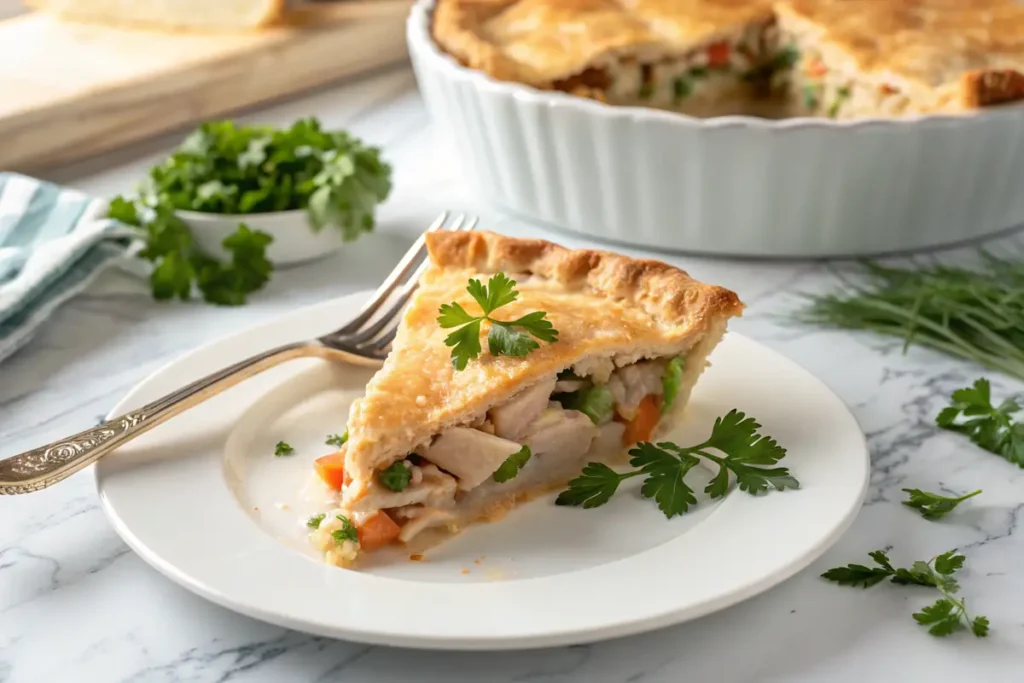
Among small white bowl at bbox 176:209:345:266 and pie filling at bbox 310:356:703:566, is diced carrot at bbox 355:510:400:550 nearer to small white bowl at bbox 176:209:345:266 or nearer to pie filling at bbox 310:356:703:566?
pie filling at bbox 310:356:703:566

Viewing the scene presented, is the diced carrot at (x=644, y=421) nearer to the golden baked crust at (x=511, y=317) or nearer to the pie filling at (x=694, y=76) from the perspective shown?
the golden baked crust at (x=511, y=317)

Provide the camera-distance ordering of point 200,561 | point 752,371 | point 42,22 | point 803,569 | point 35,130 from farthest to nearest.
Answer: point 42,22 → point 35,130 → point 752,371 → point 803,569 → point 200,561

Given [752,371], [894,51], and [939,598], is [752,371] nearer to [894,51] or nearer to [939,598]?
[939,598]

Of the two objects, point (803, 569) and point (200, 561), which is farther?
point (803, 569)

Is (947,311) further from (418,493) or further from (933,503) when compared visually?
(418,493)

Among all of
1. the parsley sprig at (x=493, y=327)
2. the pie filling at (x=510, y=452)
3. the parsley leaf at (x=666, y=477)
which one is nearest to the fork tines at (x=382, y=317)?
the parsley sprig at (x=493, y=327)

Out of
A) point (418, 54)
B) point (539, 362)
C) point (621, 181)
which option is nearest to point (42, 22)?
point (418, 54)

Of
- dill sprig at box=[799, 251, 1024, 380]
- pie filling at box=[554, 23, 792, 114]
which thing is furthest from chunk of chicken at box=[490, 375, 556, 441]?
pie filling at box=[554, 23, 792, 114]
